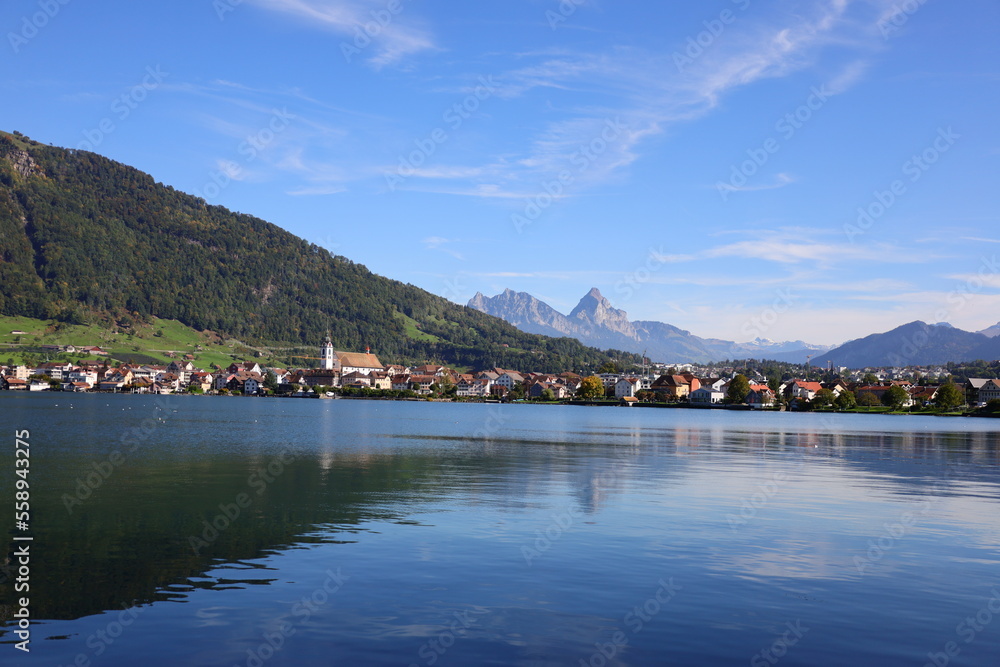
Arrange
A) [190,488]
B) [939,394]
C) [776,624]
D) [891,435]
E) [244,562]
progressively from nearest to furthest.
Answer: [776,624]
[244,562]
[190,488]
[891,435]
[939,394]

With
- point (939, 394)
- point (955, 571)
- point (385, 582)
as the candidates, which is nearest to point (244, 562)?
point (385, 582)

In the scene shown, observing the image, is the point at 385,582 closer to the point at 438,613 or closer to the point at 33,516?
the point at 438,613

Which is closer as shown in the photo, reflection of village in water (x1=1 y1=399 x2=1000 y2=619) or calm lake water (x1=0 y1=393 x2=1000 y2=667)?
calm lake water (x1=0 y1=393 x2=1000 y2=667)

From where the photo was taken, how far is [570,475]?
4375cm

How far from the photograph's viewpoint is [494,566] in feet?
69.7

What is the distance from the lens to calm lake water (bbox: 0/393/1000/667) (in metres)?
15.1

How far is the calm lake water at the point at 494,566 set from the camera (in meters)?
15.1

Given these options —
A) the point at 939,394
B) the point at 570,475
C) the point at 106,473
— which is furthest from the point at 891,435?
the point at 939,394

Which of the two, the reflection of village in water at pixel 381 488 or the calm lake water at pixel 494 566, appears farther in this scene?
the reflection of village in water at pixel 381 488

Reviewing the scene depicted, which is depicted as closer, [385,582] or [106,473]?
[385,582]

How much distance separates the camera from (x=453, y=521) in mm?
27891

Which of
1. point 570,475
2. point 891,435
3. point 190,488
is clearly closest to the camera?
point 190,488

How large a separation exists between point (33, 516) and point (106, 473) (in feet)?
40.8

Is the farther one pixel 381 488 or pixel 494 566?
pixel 381 488
